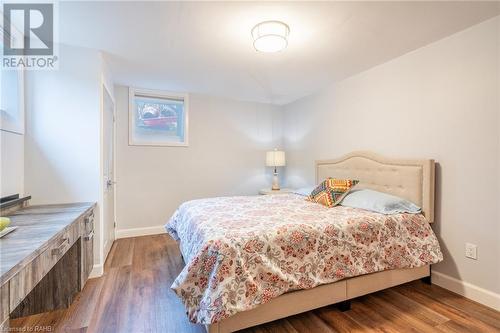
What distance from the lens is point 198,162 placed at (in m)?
4.14

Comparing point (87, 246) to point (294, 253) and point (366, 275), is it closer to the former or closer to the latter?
point (294, 253)

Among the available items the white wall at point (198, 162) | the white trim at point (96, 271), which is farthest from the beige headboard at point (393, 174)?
the white trim at point (96, 271)

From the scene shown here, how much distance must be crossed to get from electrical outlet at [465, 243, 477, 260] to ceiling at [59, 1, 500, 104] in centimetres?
185

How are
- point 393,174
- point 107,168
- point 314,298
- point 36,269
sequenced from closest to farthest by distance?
point 36,269, point 314,298, point 393,174, point 107,168

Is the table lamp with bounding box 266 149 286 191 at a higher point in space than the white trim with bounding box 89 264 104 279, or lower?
higher

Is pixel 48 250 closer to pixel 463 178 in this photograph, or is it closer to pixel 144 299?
pixel 144 299

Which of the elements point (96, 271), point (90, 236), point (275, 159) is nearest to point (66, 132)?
point (90, 236)

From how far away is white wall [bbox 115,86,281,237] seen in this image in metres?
3.70

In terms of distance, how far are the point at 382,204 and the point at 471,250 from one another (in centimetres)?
77

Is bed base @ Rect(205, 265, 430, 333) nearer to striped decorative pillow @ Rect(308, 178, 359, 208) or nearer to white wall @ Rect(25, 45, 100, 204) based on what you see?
striped decorative pillow @ Rect(308, 178, 359, 208)

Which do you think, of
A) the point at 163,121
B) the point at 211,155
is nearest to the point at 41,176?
the point at 163,121

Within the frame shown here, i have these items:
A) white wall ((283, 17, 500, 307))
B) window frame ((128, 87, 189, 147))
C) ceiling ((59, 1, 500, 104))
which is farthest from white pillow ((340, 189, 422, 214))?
window frame ((128, 87, 189, 147))


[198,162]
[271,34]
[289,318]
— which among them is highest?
[271,34]

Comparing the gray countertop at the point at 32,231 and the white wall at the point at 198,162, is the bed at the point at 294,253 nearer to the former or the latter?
the gray countertop at the point at 32,231
